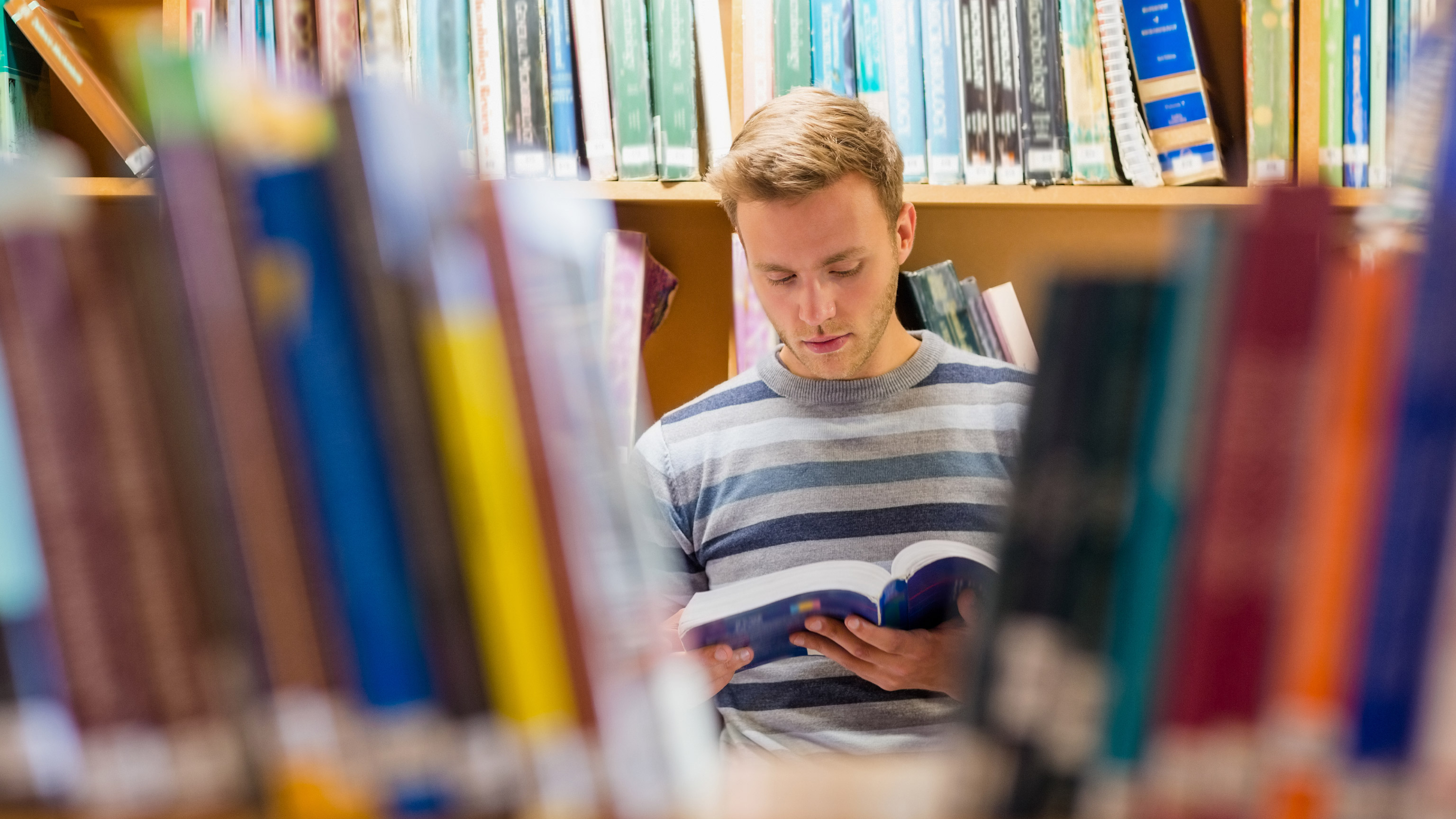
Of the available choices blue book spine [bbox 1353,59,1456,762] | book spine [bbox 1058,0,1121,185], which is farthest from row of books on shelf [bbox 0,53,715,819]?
book spine [bbox 1058,0,1121,185]

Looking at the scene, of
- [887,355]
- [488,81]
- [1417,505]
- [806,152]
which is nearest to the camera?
[1417,505]

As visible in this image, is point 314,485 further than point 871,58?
No

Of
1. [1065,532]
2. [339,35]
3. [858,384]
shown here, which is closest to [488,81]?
[339,35]

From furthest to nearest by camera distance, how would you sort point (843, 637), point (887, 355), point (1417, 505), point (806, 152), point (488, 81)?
1. point (887, 355)
2. point (488, 81)
3. point (806, 152)
4. point (843, 637)
5. point (1417, 505)

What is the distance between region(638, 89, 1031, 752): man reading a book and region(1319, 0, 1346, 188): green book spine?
50 centimetres

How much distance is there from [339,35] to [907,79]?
80 cm

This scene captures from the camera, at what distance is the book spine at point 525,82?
1264 mm

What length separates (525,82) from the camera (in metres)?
1.27

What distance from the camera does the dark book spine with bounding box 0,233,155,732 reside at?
1.00 ft

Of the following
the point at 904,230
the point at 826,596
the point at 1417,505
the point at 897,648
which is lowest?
the point at 897,648

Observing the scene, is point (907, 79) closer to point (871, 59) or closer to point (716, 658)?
point (871, 59)

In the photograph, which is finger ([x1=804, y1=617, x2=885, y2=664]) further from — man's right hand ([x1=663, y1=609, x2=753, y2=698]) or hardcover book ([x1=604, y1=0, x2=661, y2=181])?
hardcover book ([x1=604, y1=0, x2=661, y2=181])

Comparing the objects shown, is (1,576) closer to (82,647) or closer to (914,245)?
(82,647)

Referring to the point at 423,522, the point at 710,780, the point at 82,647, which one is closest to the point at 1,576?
the point at 82,647
